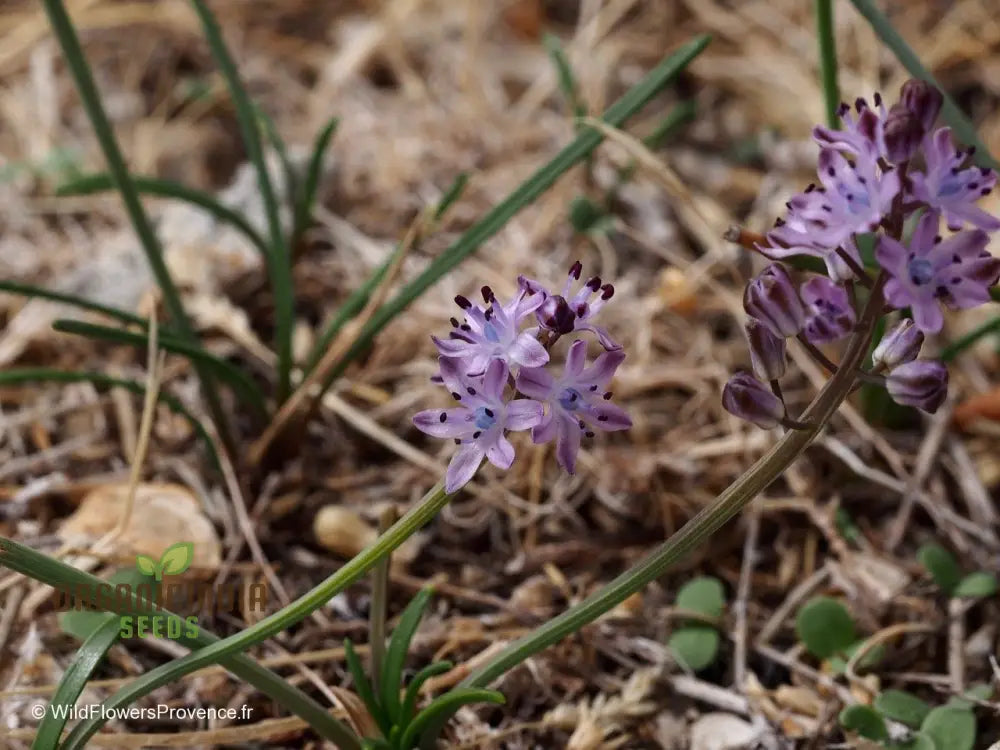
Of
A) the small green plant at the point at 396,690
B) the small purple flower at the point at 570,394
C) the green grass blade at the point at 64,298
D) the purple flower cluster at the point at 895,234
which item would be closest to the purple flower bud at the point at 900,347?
the purple flower cluster at the point at 895,234

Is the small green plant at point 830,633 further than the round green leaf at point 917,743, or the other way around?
the small green plant at point 830,633

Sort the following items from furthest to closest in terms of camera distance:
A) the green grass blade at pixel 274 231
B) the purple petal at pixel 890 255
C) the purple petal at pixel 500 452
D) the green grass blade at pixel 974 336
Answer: the green grass blade at pixel 274 231
the green grass blade at pixel 974 336
the purple petal at pixel 500 452
the purple petal at pixel 890 255

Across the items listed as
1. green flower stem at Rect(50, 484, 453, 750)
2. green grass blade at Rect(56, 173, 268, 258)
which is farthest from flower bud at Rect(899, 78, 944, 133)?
green grass blade at Rect(56, 173, 268, 258)

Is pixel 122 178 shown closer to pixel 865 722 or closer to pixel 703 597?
pixel 703 597

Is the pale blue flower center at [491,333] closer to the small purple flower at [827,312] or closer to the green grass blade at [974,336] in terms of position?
the small purple flower at [827,312]

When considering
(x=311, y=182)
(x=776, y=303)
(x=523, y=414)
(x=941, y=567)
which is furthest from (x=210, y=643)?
(x=941, y=567)

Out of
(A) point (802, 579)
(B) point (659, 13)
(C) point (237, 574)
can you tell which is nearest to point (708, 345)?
(A) point (802, 579)
